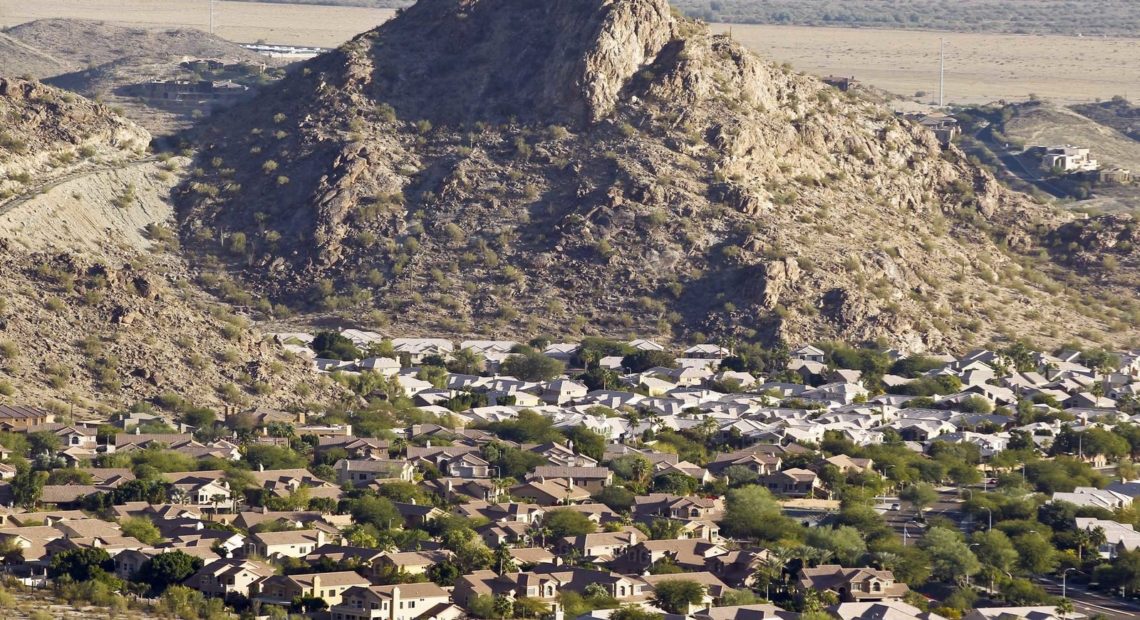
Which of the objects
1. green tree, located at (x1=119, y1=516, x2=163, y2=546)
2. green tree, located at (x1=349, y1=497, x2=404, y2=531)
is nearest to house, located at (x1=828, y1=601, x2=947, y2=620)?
green tree, located at (x1=349, y1=497, x2=404, y2=531)

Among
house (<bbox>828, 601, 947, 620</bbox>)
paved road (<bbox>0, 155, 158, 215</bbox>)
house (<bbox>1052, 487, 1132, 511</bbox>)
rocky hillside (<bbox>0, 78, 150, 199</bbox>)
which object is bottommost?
house (<bbox>1052, 487, 1132, 511</bbox>)

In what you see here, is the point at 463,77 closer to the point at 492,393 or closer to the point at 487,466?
the point at 492,393

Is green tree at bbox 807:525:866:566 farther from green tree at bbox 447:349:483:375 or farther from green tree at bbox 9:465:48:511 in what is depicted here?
green tree at bbox 447:349:483:375

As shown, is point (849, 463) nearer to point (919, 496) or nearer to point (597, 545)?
point (919, 496)

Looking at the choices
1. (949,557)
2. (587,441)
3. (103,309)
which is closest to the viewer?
(949,557)

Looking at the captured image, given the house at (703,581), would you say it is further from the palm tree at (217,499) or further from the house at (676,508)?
the palm tree at (217,499)

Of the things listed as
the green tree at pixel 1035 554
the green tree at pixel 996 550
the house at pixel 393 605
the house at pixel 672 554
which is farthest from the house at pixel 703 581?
the green tree at pixel 1035 554

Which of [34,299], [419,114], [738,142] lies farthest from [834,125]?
[34,299]

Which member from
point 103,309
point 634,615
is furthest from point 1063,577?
point 103,309
